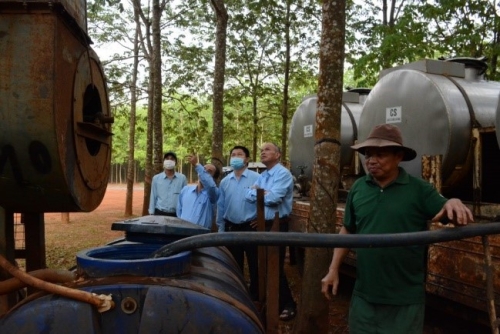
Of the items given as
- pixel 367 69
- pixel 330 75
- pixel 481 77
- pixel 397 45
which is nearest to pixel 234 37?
pixel 367 69

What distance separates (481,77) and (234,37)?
39.9 ft

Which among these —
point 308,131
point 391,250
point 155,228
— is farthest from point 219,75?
point 391,250

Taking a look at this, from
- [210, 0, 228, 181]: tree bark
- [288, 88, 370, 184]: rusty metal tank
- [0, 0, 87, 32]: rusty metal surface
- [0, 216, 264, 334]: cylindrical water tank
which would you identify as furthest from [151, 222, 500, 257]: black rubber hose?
[210, 0, 228, 181]: tree bark

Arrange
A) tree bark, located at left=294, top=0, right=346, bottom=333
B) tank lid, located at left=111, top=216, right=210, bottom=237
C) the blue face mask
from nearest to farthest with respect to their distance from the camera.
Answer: tank lid, located at left=111, top=216, right=210, bottom=237 < tree bark, located at left=294, top=0, right=346, bottom=333 < the blue face mask

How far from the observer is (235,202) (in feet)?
18.6

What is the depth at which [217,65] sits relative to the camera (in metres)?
8.55

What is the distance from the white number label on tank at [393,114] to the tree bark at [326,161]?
1.48m

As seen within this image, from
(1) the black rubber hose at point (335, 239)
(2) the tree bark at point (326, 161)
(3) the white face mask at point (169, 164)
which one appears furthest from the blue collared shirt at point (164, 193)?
(1) the black rubber hose at point (335, 239)

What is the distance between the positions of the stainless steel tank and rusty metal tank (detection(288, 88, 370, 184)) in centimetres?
183

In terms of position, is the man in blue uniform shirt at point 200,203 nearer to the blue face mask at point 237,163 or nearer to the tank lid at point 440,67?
the blue face mask at point 237,163

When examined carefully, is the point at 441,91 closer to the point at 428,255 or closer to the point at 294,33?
the point at 428,255

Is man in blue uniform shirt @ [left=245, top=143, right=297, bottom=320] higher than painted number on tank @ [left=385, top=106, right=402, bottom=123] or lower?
lower

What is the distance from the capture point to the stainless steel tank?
192 inches

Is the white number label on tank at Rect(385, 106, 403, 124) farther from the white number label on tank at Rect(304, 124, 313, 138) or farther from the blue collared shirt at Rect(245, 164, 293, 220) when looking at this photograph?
the white number label on tank at Rect(304, 124, 313, 138)
